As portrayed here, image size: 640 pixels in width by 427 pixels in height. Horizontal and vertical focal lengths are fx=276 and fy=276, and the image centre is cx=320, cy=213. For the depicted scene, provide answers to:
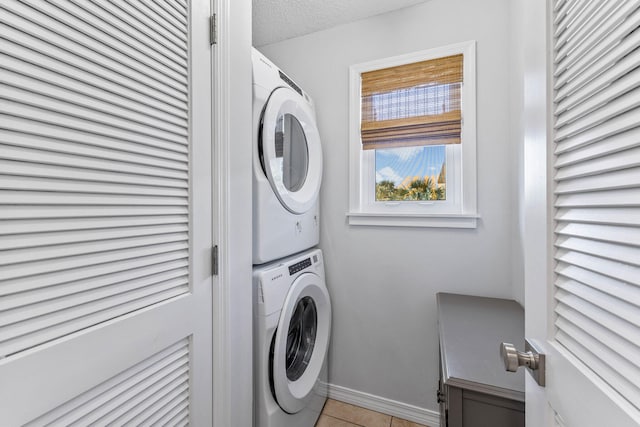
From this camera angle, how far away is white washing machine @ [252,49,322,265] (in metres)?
1.16

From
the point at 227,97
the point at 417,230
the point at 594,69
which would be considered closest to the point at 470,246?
the point at 417,230

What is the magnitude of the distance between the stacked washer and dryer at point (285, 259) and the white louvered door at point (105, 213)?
0.26m

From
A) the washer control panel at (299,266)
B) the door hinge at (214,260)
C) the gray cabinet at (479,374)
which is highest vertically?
the door hinge at (214,260)

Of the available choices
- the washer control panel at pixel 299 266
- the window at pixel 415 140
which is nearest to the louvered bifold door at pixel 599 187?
the washer control panel at pixel 299 266

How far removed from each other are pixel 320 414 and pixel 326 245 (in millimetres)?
1033

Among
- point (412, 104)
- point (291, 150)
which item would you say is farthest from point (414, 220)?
point (291, 150)

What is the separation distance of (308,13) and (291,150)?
0.94 m

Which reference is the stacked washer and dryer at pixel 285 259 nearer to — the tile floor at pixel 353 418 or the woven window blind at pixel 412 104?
the tile floor at pixel 353 418

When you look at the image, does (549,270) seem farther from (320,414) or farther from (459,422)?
(320,414)

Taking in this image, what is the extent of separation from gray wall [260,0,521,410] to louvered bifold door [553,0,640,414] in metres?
1.04

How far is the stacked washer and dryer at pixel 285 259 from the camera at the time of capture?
113cm

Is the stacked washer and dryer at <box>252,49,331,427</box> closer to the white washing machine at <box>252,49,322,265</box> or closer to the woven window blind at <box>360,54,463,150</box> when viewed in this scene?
the white washing machine at <box>252,49,322,265</box>

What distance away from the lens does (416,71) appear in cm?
164

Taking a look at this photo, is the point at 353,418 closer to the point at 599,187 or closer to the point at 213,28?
the point at 599,187
